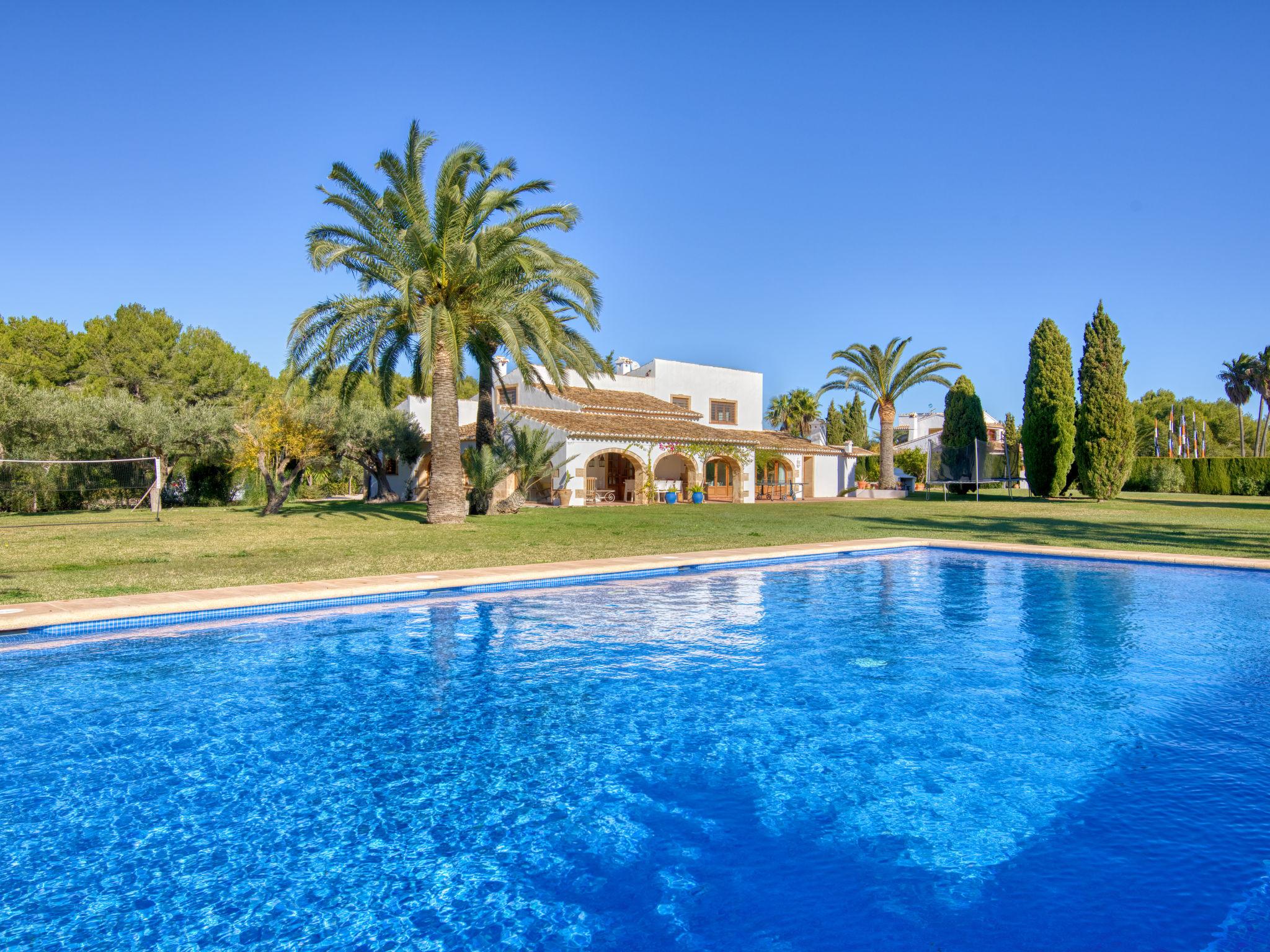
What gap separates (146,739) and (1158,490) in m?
45.8

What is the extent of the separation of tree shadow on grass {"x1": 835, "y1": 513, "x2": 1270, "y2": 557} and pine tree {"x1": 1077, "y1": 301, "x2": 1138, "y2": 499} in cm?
992

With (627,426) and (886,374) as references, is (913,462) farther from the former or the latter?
(627,426)

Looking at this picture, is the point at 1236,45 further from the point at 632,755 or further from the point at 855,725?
the point at 632,755

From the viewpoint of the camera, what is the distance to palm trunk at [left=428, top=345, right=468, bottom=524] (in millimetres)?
18906

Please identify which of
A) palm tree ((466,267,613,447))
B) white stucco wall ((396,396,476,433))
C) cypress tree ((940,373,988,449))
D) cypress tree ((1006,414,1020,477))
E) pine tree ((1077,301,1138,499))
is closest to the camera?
palm tree ((466,267,613,447))

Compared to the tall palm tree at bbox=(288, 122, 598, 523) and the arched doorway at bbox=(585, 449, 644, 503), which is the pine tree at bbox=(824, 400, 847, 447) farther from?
the tall palm tree at bbox=(288, 122, 598, 523)

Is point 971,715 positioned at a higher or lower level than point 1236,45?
lower

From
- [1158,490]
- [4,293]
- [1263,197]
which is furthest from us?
[1158,490]

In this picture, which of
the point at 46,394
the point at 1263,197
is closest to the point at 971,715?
the point at 1263,197

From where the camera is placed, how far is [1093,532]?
17.4m

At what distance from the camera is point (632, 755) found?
4887 millimetres

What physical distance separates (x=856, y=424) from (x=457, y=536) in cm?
5204

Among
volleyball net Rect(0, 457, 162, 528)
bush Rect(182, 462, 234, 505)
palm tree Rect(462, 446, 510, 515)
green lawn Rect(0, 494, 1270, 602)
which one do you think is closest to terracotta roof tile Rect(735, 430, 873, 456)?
green lawn Rect(0, 494, 1270, 602)

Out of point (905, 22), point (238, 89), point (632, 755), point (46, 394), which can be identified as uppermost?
point (905, 22)
